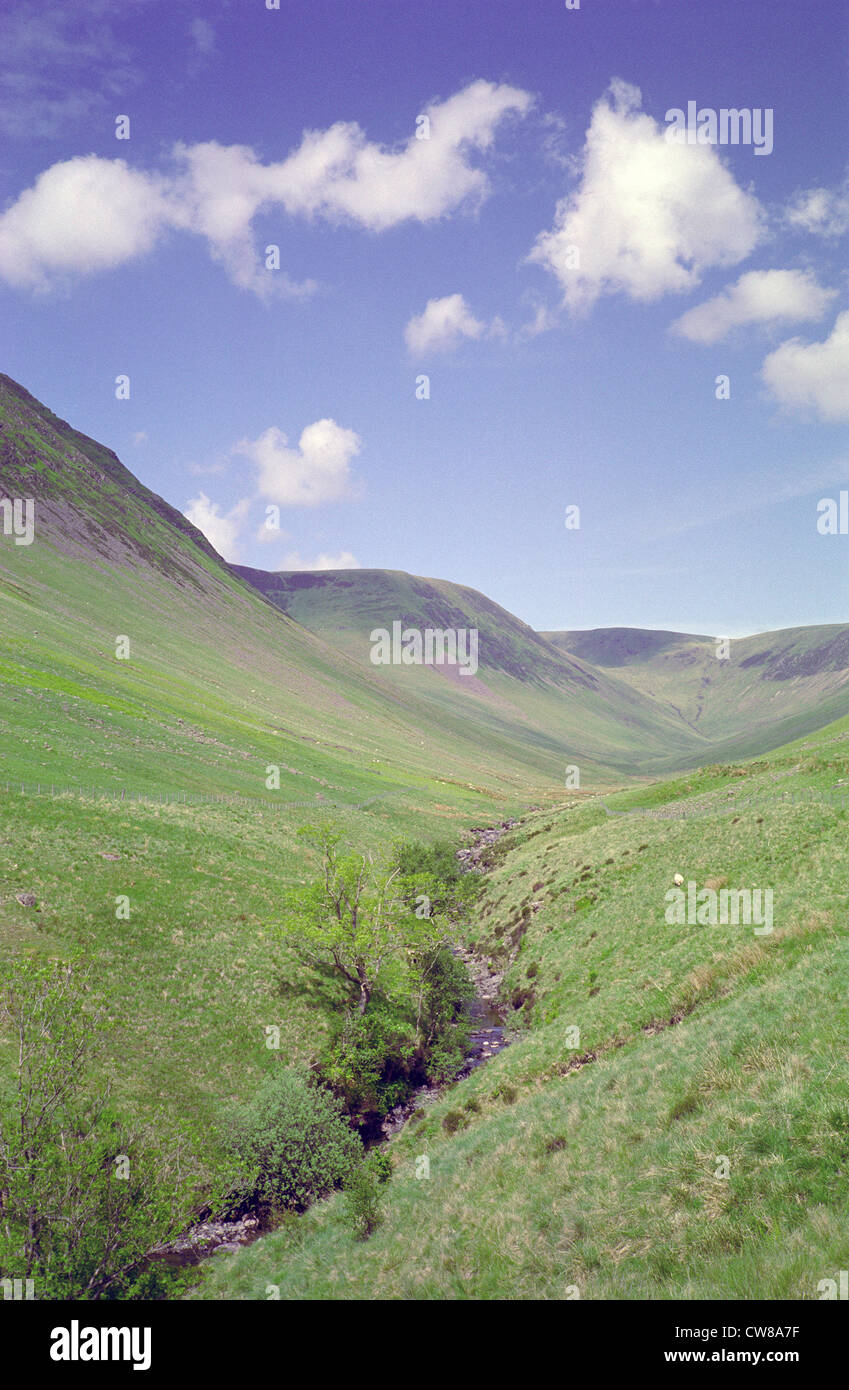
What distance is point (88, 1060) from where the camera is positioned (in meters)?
30.7

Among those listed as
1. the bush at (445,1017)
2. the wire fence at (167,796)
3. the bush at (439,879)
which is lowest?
the bush at (445,1017)

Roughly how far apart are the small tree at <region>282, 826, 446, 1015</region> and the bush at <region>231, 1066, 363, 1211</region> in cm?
804

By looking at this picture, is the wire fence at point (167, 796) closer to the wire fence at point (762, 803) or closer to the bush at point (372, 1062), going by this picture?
the bush at point (372, 1062)

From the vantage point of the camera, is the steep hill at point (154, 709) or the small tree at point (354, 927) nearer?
the small tree at point (354, 927)

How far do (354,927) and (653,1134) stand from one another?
25.8 m

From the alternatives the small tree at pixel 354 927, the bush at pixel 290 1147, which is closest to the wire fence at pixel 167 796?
the small tree at pixel 354 927

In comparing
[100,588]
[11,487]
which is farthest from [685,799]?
[11,487]

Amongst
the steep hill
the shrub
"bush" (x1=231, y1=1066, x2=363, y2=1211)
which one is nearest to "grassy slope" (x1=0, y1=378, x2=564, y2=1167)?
the steep hill

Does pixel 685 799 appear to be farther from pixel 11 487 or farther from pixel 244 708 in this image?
pixel 11 487

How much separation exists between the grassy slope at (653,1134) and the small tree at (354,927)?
30.2ft

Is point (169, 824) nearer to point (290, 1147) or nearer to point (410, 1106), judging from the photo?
point (410, 1106)

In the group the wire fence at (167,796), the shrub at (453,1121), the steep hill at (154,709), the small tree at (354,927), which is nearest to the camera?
the shrub at (453,1121)

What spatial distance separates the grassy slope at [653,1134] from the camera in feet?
43.2
